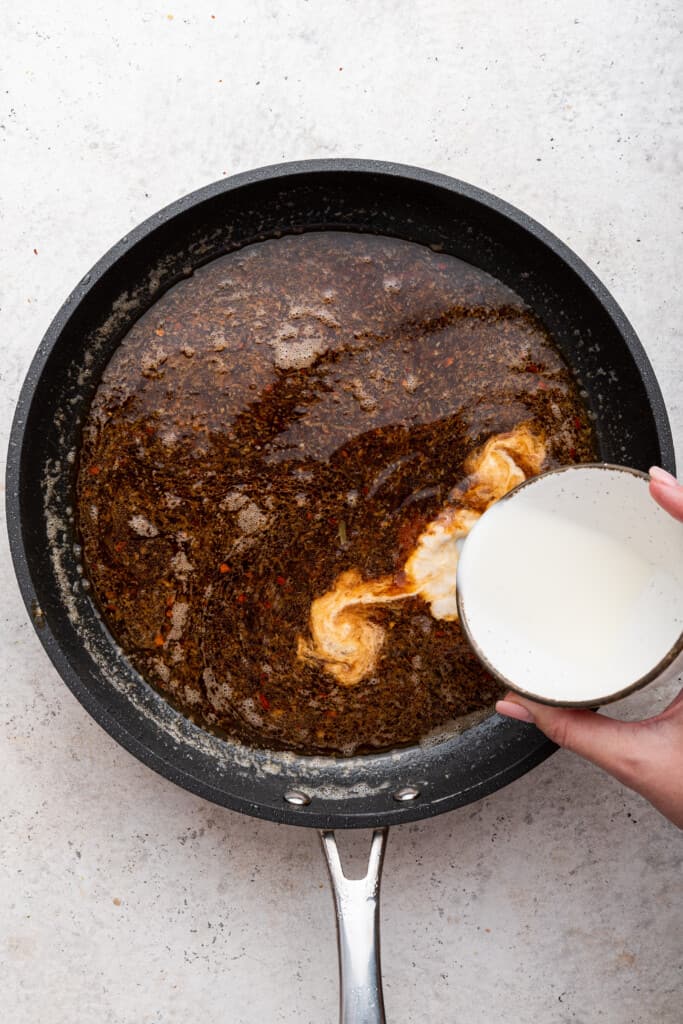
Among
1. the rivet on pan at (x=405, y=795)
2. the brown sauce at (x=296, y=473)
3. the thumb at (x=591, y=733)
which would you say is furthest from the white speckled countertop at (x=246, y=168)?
the thumb at (x=591, y=733)

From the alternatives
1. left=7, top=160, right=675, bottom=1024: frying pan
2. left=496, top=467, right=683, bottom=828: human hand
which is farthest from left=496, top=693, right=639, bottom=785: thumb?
left=7, top=160, right=675, bottom=1024: frying pan

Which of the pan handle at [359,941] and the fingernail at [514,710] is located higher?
the fingernail at [514,710]

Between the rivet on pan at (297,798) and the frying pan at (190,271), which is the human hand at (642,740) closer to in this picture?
the frying pan at (190,271)

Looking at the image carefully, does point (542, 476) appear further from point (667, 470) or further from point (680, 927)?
point (680, 927)

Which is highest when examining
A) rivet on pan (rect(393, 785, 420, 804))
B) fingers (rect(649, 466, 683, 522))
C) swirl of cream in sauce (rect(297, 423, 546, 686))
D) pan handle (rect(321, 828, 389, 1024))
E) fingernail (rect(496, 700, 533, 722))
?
fingers (rect(649, 466, 683, 522))

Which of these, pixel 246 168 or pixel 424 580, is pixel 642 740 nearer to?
pixel 424 580

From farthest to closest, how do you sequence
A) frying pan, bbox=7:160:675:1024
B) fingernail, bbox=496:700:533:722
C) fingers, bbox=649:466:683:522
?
frying pan, bbox=7:160:675:1024 → fingernail, bbox=496:700:533:722 → fingers, bbox=649:466:683:522

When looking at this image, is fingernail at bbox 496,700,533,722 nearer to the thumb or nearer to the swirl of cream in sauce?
the thumb
